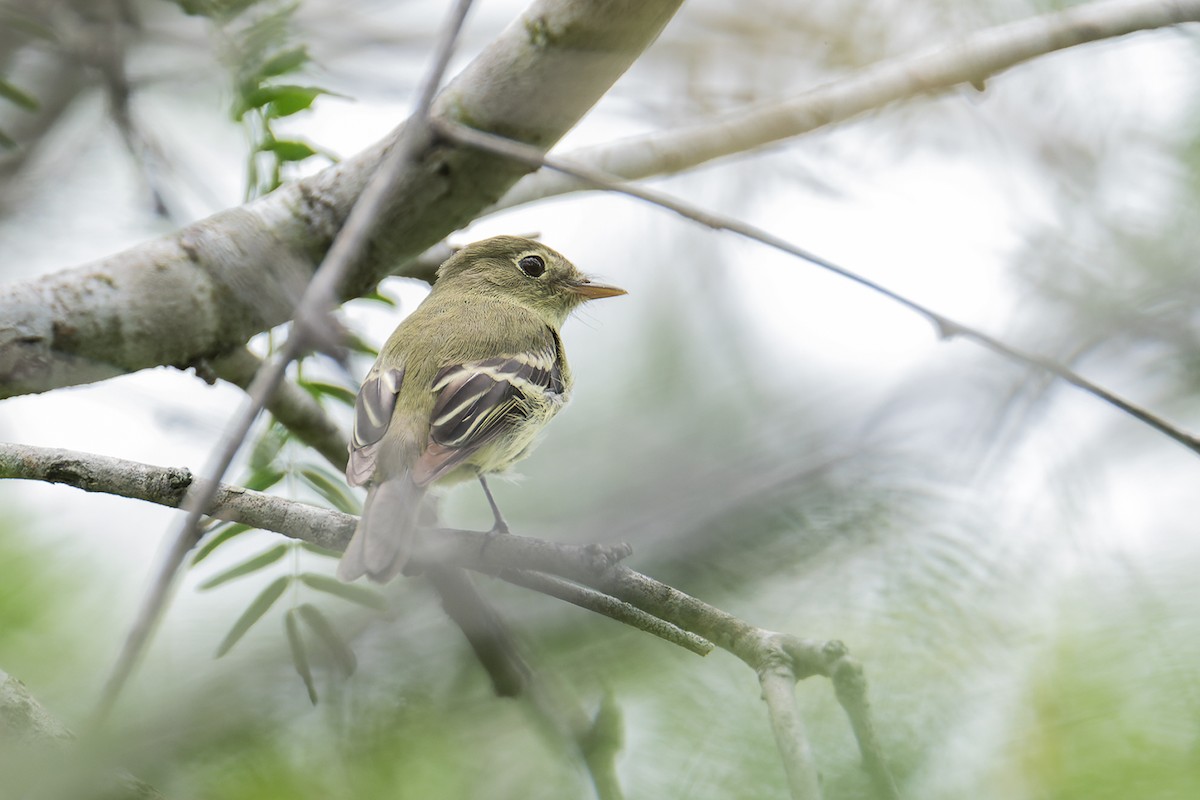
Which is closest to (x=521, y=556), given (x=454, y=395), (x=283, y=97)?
(x=454, y=395)

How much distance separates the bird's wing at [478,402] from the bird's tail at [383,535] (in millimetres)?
137

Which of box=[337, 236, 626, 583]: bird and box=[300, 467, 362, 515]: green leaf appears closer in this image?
box=[337, 236, 626, 583]: bird

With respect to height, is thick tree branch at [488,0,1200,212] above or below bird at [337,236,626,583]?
above

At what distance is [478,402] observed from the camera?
123 inches

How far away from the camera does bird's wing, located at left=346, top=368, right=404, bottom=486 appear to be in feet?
9.25

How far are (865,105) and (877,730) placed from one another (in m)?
2.80

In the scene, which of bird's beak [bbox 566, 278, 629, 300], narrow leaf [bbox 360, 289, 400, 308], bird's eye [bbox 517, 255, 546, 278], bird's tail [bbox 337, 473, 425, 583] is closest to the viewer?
bird's tail [bbox 337, 473, 425, 583]

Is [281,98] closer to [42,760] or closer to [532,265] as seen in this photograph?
[532,265]

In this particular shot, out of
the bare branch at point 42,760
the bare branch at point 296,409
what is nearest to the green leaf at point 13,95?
the bare branch at point 296,409

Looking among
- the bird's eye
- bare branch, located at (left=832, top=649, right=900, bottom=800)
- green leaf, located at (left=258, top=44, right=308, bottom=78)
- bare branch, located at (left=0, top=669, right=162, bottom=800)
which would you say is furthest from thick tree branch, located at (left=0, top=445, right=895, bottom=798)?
the bird's eye

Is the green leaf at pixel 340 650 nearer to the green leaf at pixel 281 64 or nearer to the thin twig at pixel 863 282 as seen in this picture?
the thin twig at pixel 863 282

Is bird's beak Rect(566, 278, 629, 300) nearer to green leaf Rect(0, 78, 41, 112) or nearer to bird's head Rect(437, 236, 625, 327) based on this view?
bird's head Rect(437, 236, 625, 327)

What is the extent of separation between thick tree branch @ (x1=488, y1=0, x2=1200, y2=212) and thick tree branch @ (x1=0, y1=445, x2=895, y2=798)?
144 cm

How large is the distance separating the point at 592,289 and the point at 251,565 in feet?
7.67
